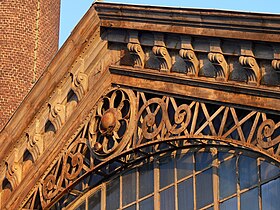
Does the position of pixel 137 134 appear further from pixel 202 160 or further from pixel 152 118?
pixel 202 160

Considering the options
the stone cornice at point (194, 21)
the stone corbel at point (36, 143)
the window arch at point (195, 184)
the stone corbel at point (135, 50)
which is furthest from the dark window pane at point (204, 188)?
the stone corbel at point (36, 143)

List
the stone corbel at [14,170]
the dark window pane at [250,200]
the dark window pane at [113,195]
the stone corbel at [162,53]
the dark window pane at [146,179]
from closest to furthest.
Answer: the dark window pane at [250,200]
the stone corbel at [162,53]
the dark window pane at [146,179]
the dark window pane at [113,195]
the stone corbel at [14,170]

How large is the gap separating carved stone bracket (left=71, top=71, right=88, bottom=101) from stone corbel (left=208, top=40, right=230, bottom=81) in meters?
3.29

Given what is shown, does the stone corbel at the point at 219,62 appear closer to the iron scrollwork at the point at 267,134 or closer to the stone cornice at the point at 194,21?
the stone cornice at the point at 194,21

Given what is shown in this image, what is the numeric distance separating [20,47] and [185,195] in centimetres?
1233

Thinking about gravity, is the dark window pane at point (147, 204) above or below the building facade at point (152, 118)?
below

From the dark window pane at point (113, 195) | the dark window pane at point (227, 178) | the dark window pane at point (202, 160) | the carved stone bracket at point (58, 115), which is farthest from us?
the carved stone bracket at point (58, 115)

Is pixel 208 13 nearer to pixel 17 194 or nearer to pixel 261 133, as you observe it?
pixel 261 133

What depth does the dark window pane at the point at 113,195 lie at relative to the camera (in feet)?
72.9

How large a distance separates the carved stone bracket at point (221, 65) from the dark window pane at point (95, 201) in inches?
140

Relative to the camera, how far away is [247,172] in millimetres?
19828

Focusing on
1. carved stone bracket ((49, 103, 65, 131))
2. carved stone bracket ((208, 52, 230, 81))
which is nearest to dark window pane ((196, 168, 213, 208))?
carved stone bracket ((208, 52, 230, 81))

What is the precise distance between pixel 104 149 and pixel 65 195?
4.61 ft

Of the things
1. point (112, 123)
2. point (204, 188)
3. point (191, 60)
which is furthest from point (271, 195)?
point (112, 123)
